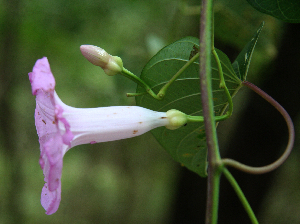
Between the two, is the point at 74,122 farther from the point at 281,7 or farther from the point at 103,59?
the point at 281,7

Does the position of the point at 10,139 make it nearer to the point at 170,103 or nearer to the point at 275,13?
the point at 170,103

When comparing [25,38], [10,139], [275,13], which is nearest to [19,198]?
[10,139]

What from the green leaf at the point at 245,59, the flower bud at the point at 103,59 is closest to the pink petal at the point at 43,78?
the flower bud at the point at 103,59

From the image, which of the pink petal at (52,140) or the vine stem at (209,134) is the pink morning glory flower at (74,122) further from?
the vine stem at (209,134)

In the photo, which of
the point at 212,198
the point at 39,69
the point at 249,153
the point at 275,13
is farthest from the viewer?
the point at 249,153

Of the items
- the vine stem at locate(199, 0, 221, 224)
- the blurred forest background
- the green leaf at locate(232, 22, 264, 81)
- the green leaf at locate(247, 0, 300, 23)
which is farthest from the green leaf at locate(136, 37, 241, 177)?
the blurred forest background

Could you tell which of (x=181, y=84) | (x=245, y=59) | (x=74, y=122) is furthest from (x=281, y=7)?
(x=74, y=122)
